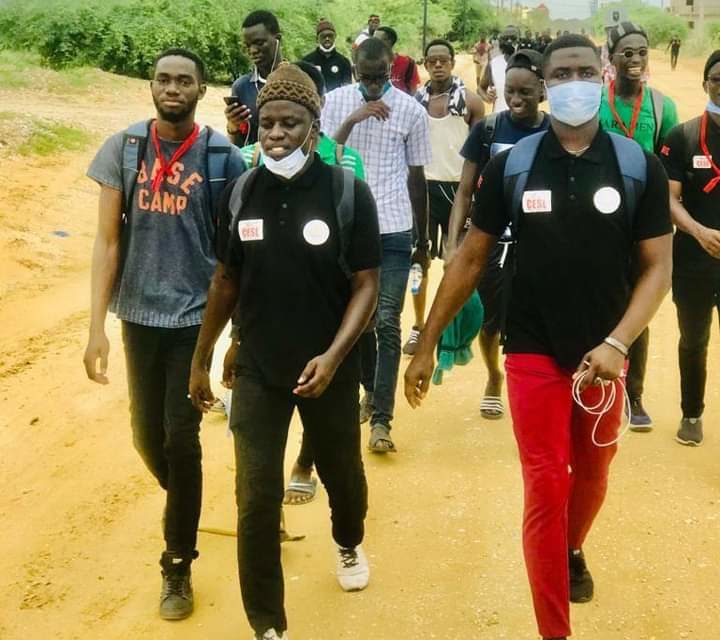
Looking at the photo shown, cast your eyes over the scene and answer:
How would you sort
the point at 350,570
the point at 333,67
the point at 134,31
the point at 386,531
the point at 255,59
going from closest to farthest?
the point at 350,570
the point at 386,531
the point at 255,59
the point at 333,67
the point at 134,31

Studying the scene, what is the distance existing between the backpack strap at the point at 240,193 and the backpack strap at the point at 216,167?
367 mm

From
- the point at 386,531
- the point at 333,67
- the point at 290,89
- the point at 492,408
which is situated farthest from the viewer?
the point at 333,67

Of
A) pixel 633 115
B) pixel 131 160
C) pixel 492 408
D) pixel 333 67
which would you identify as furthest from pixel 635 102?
pixel 333 67

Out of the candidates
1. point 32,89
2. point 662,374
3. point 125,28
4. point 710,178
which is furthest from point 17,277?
point 125,28

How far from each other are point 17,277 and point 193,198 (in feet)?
21.7

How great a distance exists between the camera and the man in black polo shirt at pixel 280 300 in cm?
396

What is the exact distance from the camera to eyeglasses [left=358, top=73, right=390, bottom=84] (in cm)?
637

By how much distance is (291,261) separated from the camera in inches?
156

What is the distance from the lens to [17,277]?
10.4m

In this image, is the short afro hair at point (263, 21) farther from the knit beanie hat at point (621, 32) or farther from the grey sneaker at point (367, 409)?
the grey sneaker at point (367, 409)

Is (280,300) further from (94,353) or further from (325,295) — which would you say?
(94,353)

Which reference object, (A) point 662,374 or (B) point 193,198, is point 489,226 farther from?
(A) point 662,374

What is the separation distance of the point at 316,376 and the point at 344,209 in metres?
0.63

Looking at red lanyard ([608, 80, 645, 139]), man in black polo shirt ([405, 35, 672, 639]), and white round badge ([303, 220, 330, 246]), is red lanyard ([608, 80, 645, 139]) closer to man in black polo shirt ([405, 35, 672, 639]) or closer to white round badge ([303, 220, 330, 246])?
man in black polo shirt ([405, 35, 672, 639])
